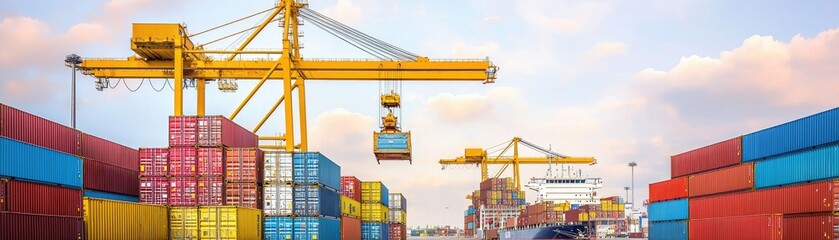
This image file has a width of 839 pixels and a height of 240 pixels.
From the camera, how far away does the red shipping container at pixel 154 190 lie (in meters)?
40.4

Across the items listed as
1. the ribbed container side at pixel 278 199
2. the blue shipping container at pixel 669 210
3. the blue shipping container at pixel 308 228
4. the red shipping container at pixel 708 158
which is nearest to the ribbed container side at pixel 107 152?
the ribbed container side at pixel 278 199

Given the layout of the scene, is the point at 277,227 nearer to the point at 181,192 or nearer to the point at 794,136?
the point at 181,192

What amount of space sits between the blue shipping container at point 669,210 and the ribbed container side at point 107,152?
35.1 metres

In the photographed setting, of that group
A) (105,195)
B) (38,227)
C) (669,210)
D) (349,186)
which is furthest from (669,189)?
(38,227)

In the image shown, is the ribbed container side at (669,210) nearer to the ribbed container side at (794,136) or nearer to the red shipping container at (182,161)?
the ribbed container side at (794,136)

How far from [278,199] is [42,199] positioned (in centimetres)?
1537

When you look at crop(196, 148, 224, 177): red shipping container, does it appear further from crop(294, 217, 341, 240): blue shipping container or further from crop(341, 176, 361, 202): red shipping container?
crop(341, 176, 361, 202): red shipping container

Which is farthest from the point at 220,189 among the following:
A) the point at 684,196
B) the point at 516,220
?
the point at 516,220

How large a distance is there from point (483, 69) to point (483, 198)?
6217cm

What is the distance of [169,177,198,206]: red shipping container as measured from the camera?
40469 millimetres

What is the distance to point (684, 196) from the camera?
56.8 metres

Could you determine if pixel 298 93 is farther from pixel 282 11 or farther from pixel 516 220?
pixel 516 220

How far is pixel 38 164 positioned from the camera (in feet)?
105

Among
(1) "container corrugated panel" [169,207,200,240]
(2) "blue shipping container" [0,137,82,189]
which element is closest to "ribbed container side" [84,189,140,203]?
(2) "blue shipping container" [0,137,82,189]
